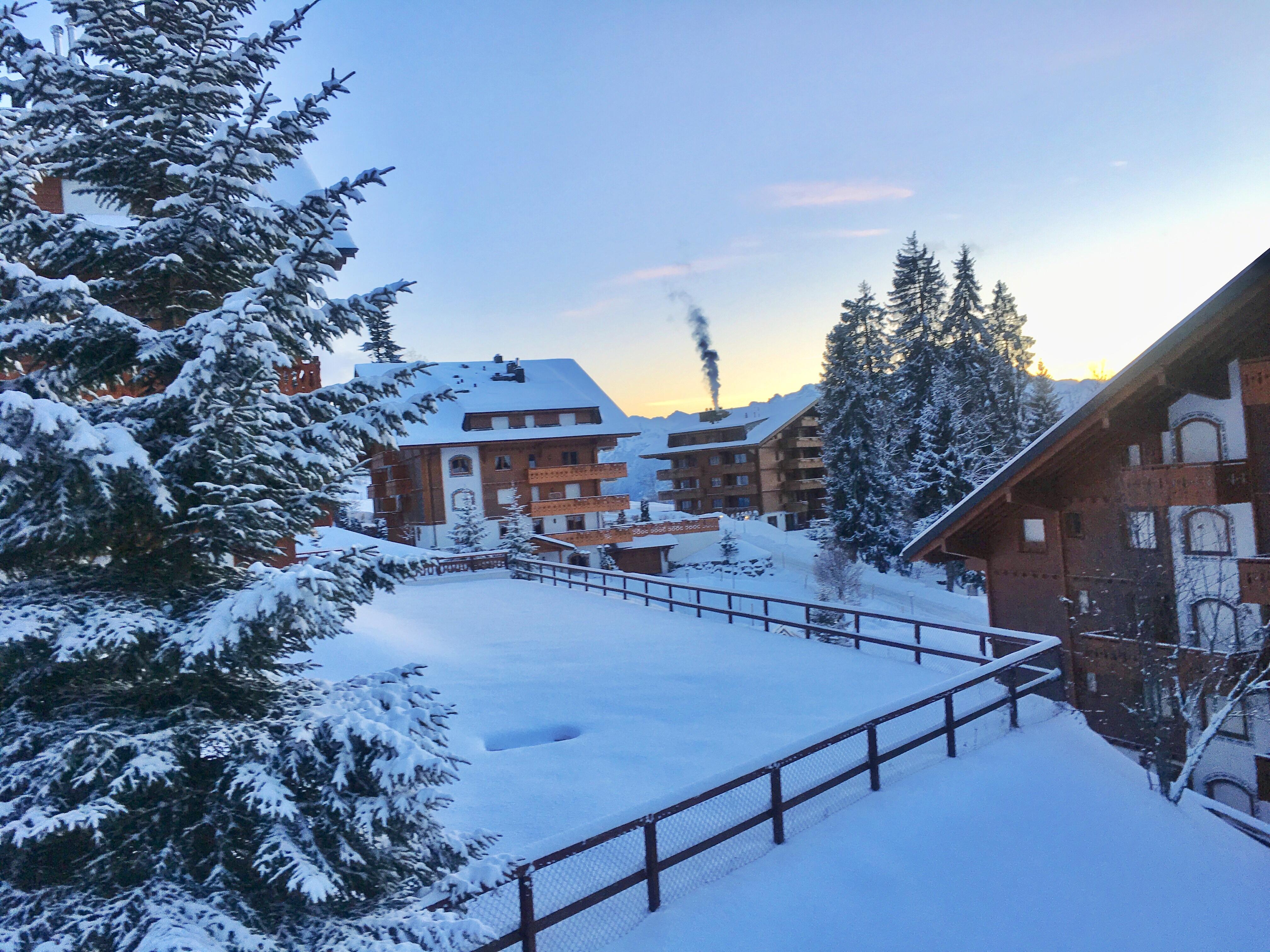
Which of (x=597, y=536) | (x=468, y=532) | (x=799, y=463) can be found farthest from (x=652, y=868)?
(x=799, y=463)

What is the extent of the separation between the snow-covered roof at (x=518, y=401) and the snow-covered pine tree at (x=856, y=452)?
12.4m

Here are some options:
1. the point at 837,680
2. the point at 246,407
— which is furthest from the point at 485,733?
the point at 246,407

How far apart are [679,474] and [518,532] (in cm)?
3108

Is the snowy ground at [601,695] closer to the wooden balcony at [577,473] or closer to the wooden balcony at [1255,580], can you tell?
the wooden balcony at [1255,580]

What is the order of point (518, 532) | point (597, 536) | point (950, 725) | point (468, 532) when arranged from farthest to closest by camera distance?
point (597, 536)
point (468, 532)
point (518, 532)
point (950, 725)

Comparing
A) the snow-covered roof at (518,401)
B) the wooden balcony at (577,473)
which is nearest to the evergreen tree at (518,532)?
the wooden balcony at (577,473)

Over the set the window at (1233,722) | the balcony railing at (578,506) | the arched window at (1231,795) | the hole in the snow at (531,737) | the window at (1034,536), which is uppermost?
the balcony railing at (578,506)

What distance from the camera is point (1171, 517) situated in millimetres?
14258

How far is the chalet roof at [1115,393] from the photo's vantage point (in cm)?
1216

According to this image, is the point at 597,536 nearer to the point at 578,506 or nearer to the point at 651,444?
the point at 578,506

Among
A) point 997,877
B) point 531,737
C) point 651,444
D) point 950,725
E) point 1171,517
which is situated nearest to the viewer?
point 997,877

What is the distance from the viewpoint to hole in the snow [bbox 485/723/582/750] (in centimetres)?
1049

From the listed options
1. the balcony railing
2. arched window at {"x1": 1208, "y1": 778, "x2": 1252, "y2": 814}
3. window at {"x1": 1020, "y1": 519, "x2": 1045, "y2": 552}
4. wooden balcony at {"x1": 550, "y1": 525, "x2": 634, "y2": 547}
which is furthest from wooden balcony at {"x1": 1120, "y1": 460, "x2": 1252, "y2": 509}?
the balcony railing

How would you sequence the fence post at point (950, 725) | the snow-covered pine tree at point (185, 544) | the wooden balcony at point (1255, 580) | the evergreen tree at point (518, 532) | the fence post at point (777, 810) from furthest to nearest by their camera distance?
the evergreen tree at point (518, 532)
the wooden balcony at point (1255, 580)
the fence post at point (950, 725)
the fence post at point (777, 810)
the snow-covered pine tree at point (185, 544)
